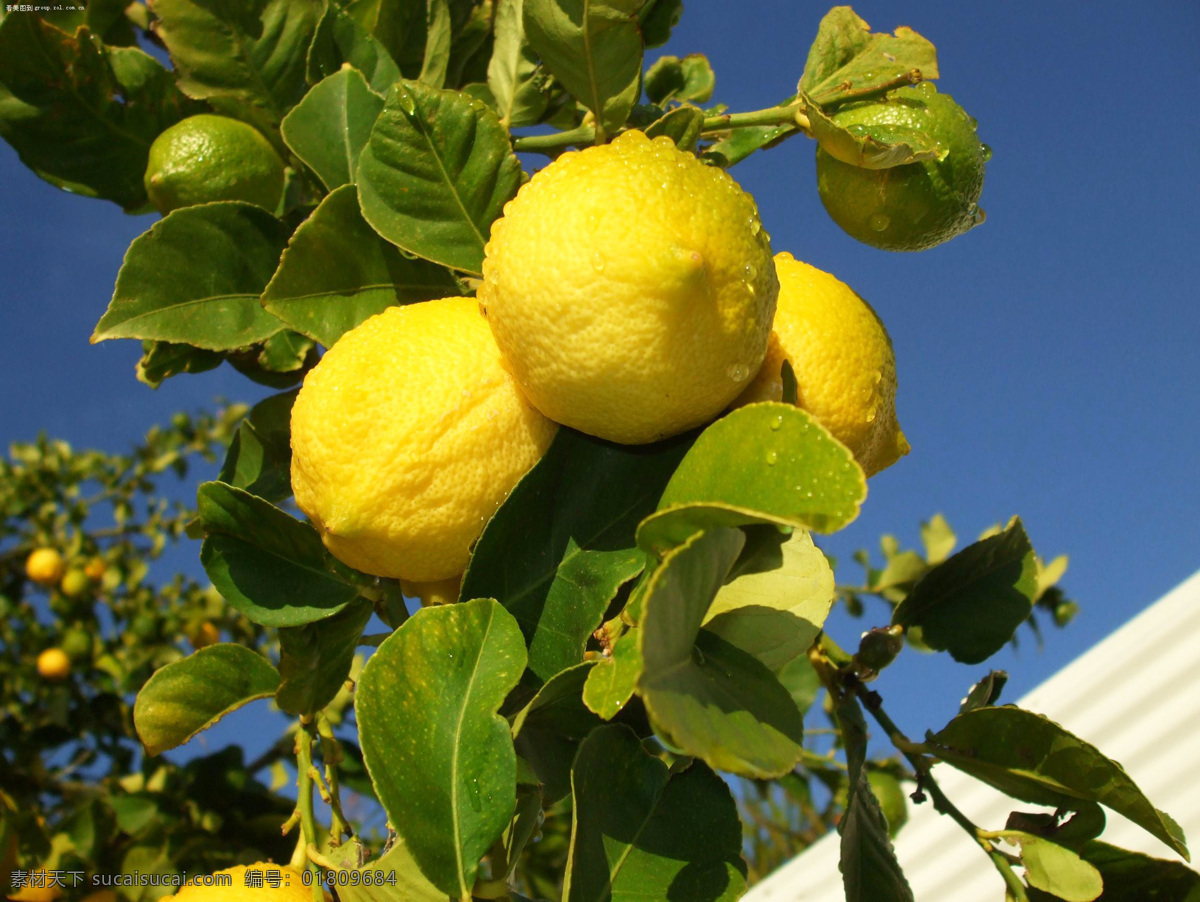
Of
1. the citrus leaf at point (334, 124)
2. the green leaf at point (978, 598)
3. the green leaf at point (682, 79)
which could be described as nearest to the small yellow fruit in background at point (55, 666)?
the citrus leaf at point (334, 124)

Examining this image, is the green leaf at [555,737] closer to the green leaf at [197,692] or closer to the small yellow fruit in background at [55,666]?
the green leaf at [197,692]

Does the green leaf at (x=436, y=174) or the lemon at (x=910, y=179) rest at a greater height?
the green leaf at (x=436, y=174)

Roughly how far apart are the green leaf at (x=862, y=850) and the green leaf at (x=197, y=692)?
0.63 m

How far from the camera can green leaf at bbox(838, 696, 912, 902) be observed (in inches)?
34.2

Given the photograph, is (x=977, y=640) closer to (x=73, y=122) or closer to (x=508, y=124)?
(x=508, y=124)

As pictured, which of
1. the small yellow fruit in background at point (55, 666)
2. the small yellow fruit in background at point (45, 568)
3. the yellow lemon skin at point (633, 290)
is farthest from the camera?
the small yellow fruit in background at point (45, 568)

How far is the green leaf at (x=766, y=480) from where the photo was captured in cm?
50

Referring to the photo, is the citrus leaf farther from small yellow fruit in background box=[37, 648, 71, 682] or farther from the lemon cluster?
small yellow fruit in background box=[37, 648, 71, 682]

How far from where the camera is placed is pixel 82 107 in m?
1.15

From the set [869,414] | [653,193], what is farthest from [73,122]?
[869,414]

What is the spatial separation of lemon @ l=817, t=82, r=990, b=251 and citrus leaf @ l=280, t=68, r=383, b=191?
1.69ft

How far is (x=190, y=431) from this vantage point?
359 cm

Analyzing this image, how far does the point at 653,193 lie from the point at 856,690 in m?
0.67

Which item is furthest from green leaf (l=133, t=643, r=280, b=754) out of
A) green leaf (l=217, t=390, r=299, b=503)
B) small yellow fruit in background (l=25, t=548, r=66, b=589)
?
small yellow fruit in background (l=25, t=548, r=66, b=589)
